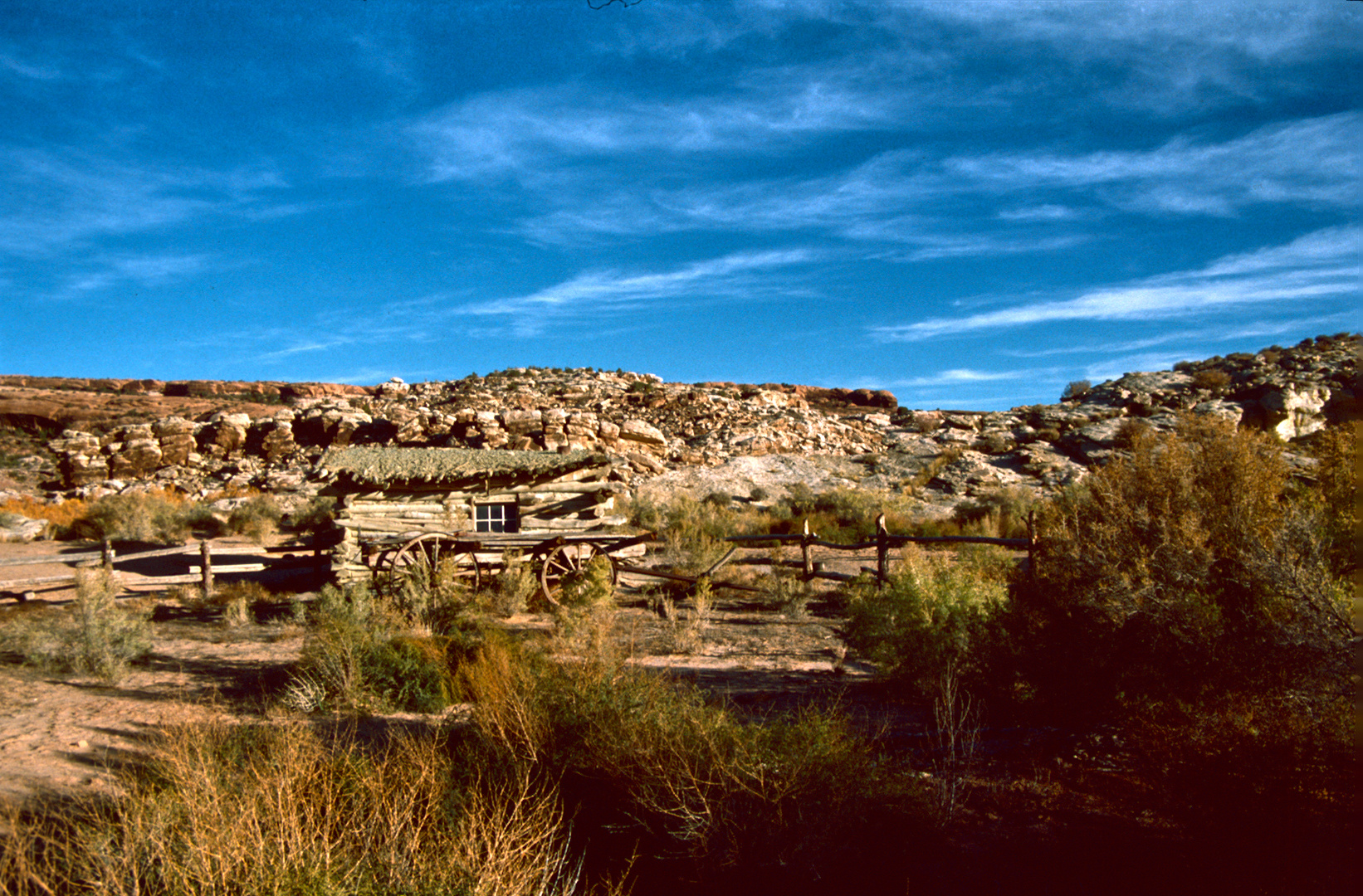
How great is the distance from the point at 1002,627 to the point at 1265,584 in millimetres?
2087

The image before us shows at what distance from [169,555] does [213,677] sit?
10361 millimetres

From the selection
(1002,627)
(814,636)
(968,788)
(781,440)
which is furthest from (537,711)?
(781,440)

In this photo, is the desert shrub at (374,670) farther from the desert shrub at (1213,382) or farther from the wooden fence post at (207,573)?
the desert shrub at (1213,382)

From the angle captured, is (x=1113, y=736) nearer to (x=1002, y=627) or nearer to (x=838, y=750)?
(x=1002, y=627)

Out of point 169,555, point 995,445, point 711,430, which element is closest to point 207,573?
point 169,555

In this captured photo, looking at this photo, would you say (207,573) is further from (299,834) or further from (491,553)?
(299,834)

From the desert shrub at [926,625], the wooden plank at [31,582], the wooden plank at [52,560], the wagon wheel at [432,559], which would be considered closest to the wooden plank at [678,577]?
the wagon wheel at [432,559]

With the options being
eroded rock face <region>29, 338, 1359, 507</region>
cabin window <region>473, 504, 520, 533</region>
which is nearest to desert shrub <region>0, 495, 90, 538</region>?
eroded rock face <region>29, 338, 1359, 507</region>

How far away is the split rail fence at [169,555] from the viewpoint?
489 inches

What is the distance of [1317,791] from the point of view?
365cm

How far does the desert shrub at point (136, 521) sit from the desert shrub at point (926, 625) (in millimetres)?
18820

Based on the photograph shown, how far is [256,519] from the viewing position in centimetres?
2114

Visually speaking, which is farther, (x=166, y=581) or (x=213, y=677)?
(x=166, y=581)

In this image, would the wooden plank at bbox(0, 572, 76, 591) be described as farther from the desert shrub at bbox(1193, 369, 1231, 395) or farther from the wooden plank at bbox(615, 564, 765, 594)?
the desert shrub at bbox(1193, 369, 1231, 395)
